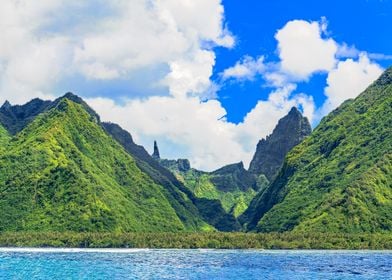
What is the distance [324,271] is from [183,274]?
37520mm

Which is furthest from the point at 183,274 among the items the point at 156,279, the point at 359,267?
the point at 359,267

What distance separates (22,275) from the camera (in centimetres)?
14238

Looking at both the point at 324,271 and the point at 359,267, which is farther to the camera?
the point at 359,267

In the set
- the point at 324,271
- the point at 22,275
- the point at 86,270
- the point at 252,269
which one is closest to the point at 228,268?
the point at 252,269

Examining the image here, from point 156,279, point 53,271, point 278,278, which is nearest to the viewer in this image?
point 156,279

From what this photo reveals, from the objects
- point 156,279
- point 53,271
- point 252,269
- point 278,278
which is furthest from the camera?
point 252,269

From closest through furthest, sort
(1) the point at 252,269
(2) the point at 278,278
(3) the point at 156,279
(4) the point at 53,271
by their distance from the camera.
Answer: (3) the point at 156,279 < (2) the point at 278,278 < (4) the point at 53,271 < (1) the point at 252,269

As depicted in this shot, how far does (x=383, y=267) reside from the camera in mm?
173875

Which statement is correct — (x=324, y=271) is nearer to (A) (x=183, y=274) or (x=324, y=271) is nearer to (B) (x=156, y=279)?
(A) (x=183, y=274)

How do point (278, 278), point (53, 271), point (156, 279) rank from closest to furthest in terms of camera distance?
1. point (156, 279)
2. point (278, 278)
3. point (53, 271)

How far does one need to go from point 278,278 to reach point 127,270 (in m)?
40.2

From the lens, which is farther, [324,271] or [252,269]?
[252,269]

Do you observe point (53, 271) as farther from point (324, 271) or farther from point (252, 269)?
point (324, 271)

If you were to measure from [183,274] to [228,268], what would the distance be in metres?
28.9
